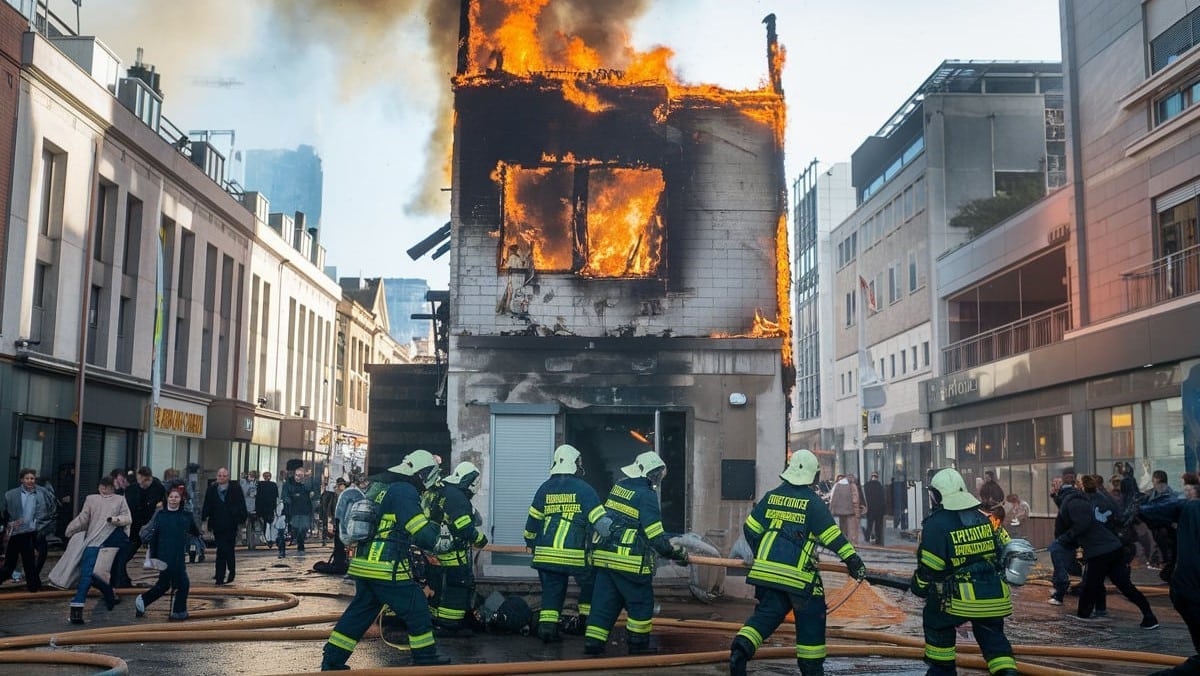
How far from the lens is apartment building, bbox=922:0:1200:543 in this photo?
20.1 metres

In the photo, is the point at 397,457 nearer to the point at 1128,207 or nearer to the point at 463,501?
the point at 463,501

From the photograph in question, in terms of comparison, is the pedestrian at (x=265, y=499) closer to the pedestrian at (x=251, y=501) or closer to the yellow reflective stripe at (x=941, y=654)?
the pedestrian at (x=251, y=501)

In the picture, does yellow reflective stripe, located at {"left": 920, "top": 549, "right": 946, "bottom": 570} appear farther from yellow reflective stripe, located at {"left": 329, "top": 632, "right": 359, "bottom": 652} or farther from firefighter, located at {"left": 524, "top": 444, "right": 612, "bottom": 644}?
yellow reflective stripe, located at {"left": 329, "top": 632, "right": 359, "bottom": 652}

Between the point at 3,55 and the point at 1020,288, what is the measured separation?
2420 centimetres

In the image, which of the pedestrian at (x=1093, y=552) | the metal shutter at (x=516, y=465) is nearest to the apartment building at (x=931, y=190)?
the metal shutter at (x=516, y=465)

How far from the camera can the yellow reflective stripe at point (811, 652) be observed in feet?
27.0

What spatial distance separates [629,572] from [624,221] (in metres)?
8.60

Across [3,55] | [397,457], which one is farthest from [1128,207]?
[3,55]

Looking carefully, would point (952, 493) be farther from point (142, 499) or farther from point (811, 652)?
point (142, 499)

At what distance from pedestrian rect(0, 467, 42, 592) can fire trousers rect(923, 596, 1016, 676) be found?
11.1 metres

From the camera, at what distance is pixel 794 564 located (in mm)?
8414

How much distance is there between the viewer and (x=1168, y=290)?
20.5 m

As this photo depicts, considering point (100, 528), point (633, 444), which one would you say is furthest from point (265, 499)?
point (100, 528)

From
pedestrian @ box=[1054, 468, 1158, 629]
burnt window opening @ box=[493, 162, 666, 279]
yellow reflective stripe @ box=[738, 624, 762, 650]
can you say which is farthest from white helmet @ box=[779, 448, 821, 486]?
burnt window opening @ box=[493, 162, 666, 279]
